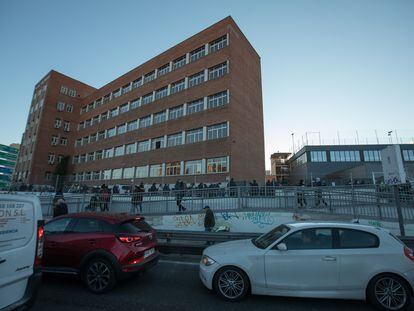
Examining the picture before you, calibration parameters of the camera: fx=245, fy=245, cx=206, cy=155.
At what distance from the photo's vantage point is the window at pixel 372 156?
5434 cm

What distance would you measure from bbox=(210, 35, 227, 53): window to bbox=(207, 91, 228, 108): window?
6.26 meters

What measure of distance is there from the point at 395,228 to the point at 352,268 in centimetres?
746

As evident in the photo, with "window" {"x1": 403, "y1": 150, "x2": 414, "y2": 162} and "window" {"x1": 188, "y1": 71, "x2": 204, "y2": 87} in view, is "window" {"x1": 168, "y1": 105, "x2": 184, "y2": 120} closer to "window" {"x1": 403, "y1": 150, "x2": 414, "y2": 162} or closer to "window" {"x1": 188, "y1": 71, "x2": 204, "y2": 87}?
"window" {"x1": 188, "y1": 71, "x2": 204, "y2": 87}

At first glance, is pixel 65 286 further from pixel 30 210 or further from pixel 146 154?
pixel 146 154

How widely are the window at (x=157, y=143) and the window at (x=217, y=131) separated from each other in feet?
26.7

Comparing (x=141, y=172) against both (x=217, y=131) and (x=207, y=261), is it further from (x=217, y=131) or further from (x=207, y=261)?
(x=207, y=261)

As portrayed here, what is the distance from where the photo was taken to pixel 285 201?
35.8 ft

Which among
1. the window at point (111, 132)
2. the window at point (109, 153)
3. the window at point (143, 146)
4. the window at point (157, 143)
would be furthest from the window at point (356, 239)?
the window at point (111, 132)

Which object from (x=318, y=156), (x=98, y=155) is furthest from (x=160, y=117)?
(x=318, y=156)

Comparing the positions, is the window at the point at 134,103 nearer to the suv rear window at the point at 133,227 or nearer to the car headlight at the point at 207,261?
the suv rear window at the point at 133,227

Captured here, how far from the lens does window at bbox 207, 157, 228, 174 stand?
26.9 metres

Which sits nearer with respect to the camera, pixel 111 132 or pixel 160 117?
pixel 160 117

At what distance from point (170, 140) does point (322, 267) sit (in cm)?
3005

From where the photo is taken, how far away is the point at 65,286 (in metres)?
5.04
